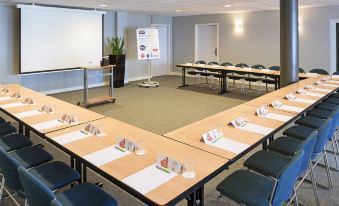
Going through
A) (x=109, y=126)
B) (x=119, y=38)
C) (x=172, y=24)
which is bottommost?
(x=109, y=126)

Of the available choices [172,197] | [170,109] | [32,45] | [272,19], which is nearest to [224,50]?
[272,19]

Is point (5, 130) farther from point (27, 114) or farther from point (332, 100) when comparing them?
point (332, 100)

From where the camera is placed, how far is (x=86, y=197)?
1.85m

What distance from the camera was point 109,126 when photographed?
262 centimetres

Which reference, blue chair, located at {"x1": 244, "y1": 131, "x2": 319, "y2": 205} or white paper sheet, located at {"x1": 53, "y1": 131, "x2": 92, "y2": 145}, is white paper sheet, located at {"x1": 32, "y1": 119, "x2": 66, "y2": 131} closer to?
white paper sheet, located at {"x1": 53, "y1": 131, "x2": 92, "y2": 145}

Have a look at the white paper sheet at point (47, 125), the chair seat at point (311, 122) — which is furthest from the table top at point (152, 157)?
the chair seat at point (311, 122)

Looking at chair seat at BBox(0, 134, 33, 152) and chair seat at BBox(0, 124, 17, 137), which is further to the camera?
chair seat at BBox(0, 124, 17, 137)

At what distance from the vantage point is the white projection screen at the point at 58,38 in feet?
22.8

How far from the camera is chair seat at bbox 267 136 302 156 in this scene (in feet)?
8.66

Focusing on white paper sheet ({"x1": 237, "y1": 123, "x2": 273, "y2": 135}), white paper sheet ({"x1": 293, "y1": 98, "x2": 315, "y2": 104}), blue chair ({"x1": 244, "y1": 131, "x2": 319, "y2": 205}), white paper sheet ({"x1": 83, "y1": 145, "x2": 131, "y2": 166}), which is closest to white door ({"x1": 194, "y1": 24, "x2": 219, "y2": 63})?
white paper sheet ({"x1": 293, "y1": 98, "x2": 315, "y2": 104})

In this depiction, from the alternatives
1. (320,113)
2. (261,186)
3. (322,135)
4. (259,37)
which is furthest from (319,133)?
(259,37)

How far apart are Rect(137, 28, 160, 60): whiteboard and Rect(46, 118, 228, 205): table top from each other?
7066mm

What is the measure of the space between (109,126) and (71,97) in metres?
5.18

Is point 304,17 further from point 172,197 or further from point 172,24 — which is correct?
point 172,197
